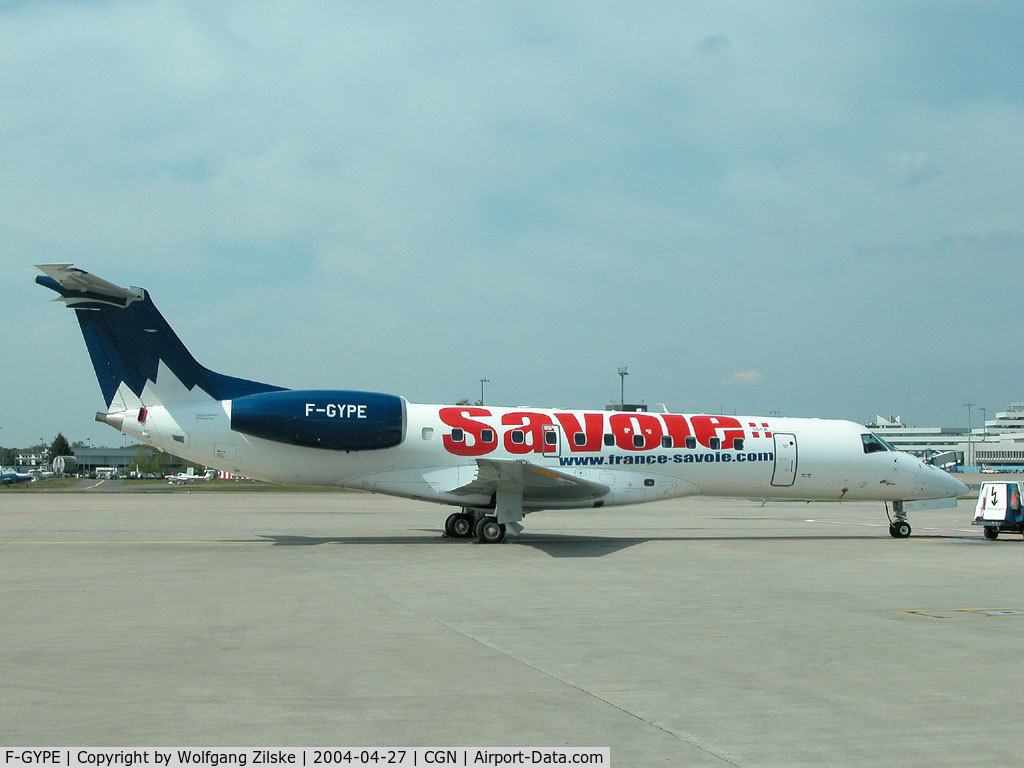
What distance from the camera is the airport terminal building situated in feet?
394

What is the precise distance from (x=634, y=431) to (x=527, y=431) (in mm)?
2444

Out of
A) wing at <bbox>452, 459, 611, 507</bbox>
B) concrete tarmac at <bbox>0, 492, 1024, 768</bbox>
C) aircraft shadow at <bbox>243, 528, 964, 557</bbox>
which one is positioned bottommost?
aircraft shadow at <bbox>243, 528, 964, 557</bbox>

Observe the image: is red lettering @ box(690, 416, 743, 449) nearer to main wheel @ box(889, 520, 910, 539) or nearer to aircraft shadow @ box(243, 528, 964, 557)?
aircraft shadow @ box(243, 528, 964, 557)

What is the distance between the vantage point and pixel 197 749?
17.7 ft

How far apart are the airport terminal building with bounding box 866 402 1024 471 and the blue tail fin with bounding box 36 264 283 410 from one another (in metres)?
116

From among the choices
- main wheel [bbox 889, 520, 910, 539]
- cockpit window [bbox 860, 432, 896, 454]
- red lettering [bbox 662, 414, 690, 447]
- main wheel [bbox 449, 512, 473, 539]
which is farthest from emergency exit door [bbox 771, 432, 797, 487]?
main wheel [bbox 449, 512, 473, 539]

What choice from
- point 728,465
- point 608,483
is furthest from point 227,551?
point 728,465

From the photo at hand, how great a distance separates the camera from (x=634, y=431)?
70.1 feet

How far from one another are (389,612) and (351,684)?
12.1 ft

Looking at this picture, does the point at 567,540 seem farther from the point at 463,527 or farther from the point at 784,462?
the point at 784,462

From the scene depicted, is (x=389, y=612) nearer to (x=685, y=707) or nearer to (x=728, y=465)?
(x=685, y=707)

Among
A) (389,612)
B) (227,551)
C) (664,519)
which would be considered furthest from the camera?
(664,519)

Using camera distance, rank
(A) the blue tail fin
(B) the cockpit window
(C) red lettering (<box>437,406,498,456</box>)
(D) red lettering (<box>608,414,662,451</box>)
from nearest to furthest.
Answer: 1. (A) the blue tail fin
2. (C) red lettering (<box>437,406,498,456</box>)
3. (D) red lettering (<box>608,414,662,451</box>)
4. (B) the cockpit window

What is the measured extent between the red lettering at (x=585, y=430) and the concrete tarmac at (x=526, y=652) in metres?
3.11
